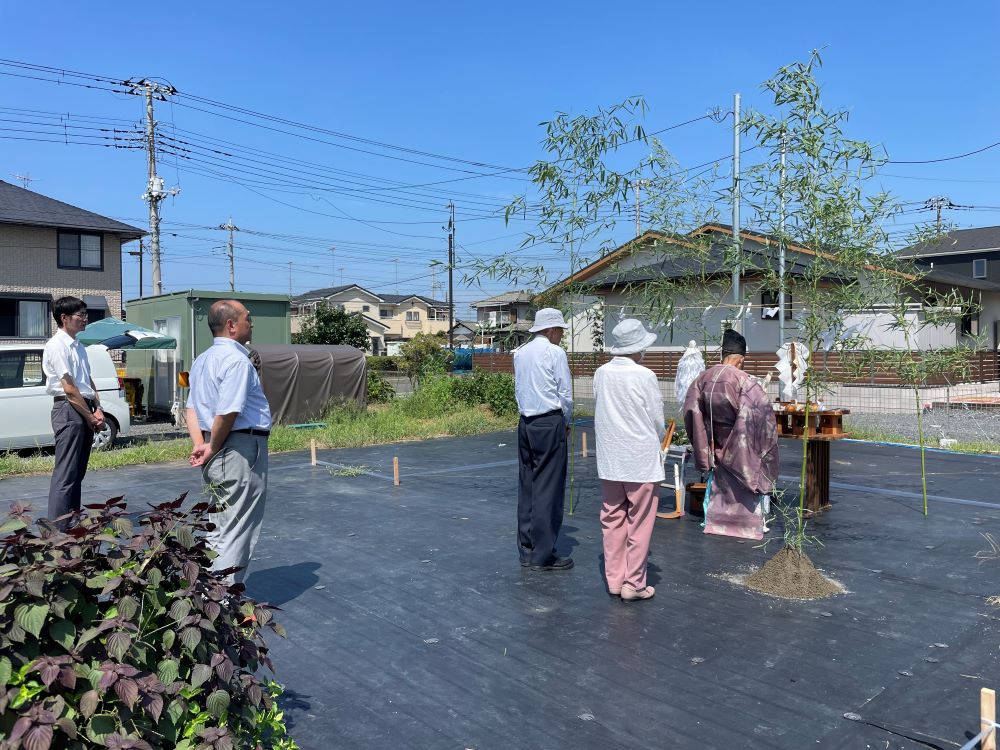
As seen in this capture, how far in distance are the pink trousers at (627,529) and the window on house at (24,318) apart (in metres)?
24.8

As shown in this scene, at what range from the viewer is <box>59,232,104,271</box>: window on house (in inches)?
987

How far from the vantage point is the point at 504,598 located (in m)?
4.49

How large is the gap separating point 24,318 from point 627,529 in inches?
996

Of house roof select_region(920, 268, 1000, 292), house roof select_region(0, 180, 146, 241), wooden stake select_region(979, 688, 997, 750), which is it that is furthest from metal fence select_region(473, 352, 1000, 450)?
house roof select_region(0, 180, 146, 241)

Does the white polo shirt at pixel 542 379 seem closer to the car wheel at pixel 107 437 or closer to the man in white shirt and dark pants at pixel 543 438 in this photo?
the man in white shirt and dark pants at pixel 543 438

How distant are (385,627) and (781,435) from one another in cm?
417

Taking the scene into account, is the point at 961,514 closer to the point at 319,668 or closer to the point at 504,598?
the point at 504,598

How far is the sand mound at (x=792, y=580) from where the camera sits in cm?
452

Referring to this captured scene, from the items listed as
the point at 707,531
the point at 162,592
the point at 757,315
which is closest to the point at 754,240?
the point at 707,531

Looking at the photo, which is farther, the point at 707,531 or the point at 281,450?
the point at 281,450

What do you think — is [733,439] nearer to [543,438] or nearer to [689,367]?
[543,438]

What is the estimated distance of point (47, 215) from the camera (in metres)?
24.7

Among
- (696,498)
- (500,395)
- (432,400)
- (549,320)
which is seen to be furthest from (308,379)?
(549,320)

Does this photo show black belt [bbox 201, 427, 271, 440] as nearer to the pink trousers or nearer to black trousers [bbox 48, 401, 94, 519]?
the pink trousers
